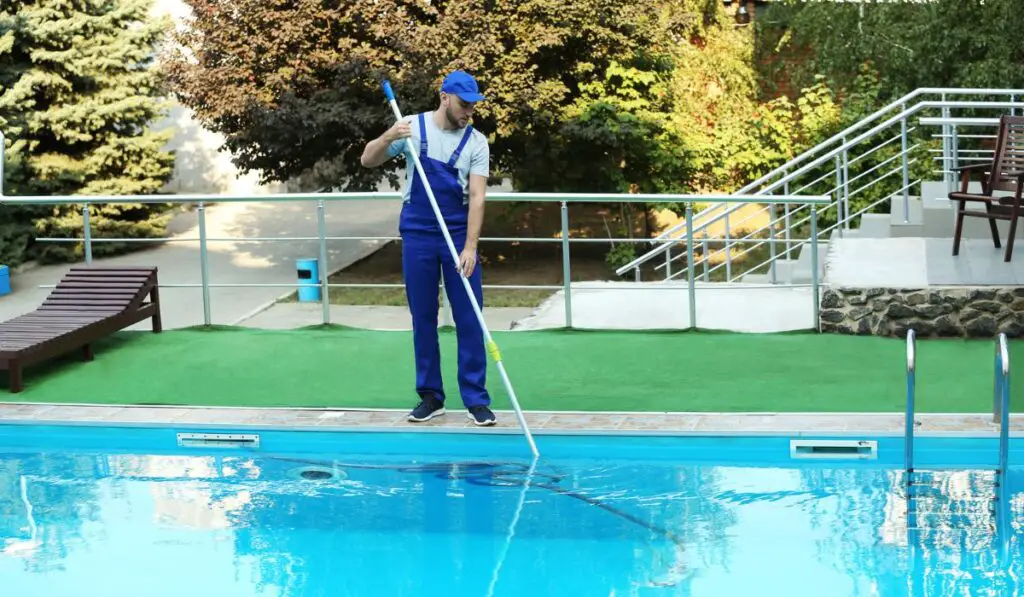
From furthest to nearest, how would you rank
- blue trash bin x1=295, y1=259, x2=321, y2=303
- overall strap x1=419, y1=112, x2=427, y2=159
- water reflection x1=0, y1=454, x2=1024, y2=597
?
blue trash bin x1=295, y1=259, x2=321, y2=303 → overall strap x1=419, y1=112, x2=427, y2=159 → water reflection x1=0, y1=454, x2=1024, y2=597

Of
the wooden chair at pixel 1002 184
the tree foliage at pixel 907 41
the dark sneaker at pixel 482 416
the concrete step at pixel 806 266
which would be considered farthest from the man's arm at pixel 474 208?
the tree foliage at pixel 907 41

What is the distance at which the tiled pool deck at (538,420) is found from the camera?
686 cm

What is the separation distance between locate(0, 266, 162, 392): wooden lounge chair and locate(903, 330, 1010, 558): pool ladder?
4.94 metres

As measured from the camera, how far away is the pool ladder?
5828mm

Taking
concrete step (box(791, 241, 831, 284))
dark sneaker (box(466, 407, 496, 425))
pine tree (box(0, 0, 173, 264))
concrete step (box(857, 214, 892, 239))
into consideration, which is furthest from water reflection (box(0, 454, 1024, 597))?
pine tree (box(0, 0, 173, 264))

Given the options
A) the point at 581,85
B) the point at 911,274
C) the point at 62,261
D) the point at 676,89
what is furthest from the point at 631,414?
the point at 62,261

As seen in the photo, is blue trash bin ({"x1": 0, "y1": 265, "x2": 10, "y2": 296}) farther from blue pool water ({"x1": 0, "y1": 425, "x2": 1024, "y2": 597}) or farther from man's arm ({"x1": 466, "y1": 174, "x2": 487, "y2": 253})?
man's arm ({"x1": 466, "y1": 174, "x2": 487, "y2": 253})

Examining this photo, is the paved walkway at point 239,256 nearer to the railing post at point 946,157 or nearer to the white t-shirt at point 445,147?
the railing post at point 946,157

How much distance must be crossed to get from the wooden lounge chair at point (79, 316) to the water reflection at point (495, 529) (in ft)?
4.00

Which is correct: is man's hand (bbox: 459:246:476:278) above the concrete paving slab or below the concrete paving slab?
above

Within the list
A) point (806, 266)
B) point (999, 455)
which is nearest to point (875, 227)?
point (806, 266)

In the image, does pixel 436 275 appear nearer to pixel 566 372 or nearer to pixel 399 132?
pixel 399 132

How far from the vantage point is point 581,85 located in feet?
56.6

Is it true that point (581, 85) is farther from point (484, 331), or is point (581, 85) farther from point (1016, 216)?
point (484, 331)
